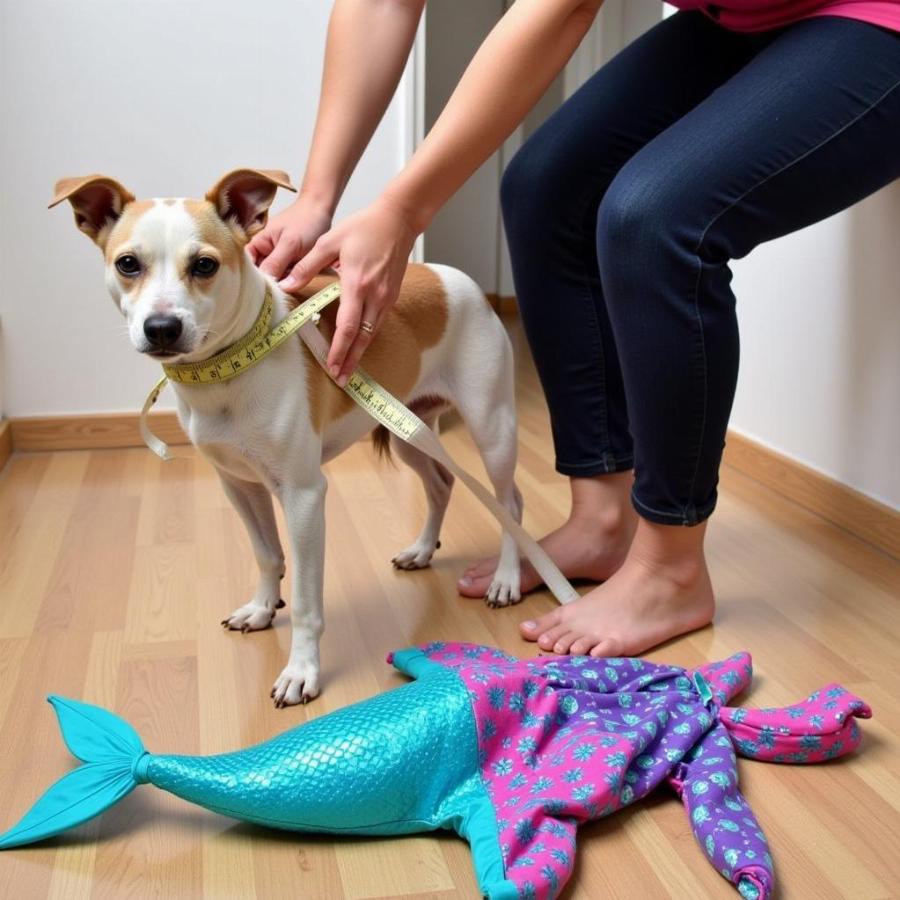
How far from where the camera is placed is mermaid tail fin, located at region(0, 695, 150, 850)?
0.98 m

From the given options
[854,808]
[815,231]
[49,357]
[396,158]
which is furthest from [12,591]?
[815,231]

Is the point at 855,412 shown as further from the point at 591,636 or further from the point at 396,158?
the point at 396,158

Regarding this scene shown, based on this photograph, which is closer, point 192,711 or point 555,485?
point 192,711

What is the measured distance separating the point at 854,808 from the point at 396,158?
6.19 ft

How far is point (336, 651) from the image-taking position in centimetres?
144

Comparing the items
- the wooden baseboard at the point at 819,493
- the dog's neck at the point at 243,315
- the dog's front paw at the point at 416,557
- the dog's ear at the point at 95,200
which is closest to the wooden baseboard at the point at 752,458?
the wooden baseboard at the point at 819,493

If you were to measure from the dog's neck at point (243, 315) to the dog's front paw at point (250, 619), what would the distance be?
420 millimetres

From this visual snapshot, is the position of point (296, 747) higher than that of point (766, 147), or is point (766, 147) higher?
point (766, 147)

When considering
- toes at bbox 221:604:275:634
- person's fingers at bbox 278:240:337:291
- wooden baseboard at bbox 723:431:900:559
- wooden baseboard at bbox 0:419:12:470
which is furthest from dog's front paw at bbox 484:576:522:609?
wooden baseboard at bbox 0:419:12:470

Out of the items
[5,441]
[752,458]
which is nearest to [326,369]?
[752,458]

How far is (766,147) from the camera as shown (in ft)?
3.97

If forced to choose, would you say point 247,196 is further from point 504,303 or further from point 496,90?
point 504,303

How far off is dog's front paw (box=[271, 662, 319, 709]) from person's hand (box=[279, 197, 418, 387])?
1.27 feet

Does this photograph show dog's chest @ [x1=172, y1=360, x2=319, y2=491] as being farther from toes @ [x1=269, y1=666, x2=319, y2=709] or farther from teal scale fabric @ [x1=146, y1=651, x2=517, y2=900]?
teal scale fabric @ [x1=146, y1=651, x2=517, y2=900]
